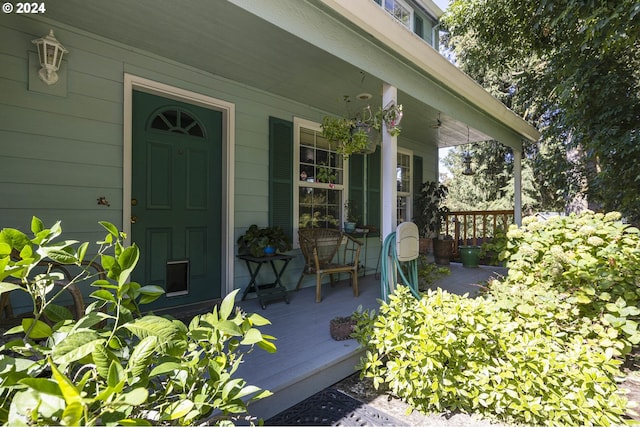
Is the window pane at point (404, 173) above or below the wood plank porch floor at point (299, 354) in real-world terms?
above

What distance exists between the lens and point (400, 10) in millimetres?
5277

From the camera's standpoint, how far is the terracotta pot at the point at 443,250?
573 centimetres

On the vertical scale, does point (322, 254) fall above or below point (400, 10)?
below

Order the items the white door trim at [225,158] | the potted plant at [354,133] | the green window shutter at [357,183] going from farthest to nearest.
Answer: the green window shutter at [357,183]
the potted plant at [354,133]
the white door trim at [225,158]

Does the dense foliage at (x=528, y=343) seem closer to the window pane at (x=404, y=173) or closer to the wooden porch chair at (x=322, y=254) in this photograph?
the wooden porch chair at (x=322, y=254)

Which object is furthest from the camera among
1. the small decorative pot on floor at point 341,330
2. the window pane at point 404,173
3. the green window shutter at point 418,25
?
the window pane at point 404,173

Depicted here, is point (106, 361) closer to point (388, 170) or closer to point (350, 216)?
point (388, 170)

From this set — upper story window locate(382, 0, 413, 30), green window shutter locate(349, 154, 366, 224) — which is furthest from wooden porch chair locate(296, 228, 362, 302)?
upper story window locate(382, 0, 413, 30)

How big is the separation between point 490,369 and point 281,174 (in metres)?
2.66

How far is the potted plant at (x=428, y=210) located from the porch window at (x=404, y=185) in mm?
181

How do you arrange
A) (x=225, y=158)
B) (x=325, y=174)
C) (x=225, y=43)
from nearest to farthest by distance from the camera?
1. (x=225, y=43)
2. (x=225, y=158)
3. (x=325, y=174)

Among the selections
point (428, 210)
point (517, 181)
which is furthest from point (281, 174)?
point (517, 181)

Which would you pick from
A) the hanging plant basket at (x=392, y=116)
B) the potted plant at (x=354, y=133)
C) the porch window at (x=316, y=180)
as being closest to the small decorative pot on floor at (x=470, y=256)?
the porch window at (x=316, y=180)

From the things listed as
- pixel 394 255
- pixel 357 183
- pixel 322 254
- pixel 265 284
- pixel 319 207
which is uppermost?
pixel 357 183
